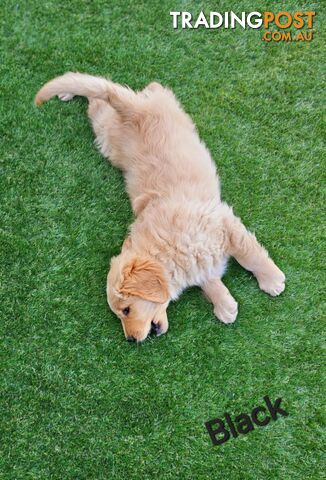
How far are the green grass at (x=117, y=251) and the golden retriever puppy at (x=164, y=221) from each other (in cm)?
18

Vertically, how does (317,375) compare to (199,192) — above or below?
below

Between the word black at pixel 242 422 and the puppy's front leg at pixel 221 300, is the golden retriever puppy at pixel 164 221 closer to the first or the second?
the puppy's front leg at pixel 221 300

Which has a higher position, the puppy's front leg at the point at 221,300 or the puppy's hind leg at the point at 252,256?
the puppy's hind leg at the point at 252,256

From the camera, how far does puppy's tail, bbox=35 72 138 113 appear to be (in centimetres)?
273

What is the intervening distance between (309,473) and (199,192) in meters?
1.47

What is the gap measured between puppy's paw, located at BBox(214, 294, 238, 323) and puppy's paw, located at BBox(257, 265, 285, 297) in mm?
180

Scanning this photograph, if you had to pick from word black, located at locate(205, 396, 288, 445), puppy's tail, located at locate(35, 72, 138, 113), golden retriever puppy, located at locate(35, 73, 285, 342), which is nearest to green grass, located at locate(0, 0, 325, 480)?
word black, located at locate(205, 396, 288, 445)

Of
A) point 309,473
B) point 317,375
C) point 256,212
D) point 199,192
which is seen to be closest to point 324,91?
point 256,212

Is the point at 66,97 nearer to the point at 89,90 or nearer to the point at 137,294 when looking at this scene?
the point at 89,90

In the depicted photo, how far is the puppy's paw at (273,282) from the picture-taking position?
2.75m

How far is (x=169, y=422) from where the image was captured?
264 cm

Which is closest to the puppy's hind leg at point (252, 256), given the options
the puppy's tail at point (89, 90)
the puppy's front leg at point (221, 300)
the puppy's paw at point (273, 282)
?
the puppy's paw at point (273, 282)

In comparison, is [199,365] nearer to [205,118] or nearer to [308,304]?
[308,304]

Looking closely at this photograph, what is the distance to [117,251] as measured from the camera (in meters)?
2.95
